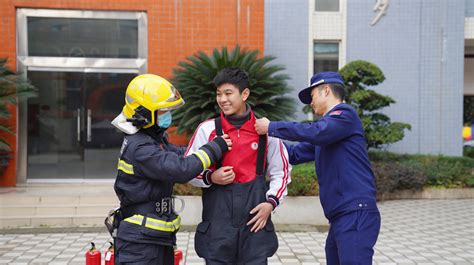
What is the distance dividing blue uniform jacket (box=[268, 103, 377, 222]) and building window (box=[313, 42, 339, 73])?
834cm

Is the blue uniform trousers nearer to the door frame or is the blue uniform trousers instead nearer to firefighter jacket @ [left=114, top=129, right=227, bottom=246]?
firefighter jacket @ [left=114, top=129, right=227, bottom=246]

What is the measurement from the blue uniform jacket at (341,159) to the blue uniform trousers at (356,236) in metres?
0.05

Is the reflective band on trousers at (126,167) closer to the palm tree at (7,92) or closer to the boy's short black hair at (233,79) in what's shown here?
the boy's short black hair at (233,79)

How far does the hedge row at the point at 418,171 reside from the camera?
9.85 m

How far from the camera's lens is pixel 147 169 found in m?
2.69

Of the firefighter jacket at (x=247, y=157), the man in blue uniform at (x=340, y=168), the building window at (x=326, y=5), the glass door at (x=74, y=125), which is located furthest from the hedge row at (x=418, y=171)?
the firefighter jacket at (x=247, y=157)

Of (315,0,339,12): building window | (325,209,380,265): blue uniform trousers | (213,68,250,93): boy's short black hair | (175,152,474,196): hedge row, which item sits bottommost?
(175,152,474,196): hedge row

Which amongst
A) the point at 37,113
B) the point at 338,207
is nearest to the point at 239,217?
the point at 338,207

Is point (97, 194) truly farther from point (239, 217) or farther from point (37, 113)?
point (239, 217)

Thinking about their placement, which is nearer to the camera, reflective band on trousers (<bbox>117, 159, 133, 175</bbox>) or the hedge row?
reflective band on trousers (<bbox>117, 159, 133, 175</bbox>)

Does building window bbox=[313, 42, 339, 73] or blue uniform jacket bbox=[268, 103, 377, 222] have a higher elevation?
building window bbox=[313, 42, 339, 73]

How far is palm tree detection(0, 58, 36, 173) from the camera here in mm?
8828

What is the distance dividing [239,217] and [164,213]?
1.53ft

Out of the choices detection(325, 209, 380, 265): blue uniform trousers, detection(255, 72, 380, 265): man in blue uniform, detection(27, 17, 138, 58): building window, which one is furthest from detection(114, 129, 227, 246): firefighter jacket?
detection(27, 17, 138, 58): building window
